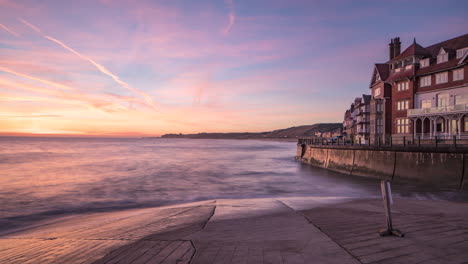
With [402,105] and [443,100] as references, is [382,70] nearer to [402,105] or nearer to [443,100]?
[402,105]

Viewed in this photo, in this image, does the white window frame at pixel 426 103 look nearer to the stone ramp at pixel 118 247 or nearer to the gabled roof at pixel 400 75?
the gabled roof at pixel 400 75

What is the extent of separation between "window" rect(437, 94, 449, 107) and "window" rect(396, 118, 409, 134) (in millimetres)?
4295

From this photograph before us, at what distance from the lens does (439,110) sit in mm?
31047

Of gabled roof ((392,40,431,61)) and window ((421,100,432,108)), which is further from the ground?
gabled roof ((392,40,431,61))

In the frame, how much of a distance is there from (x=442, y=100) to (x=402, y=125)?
562 cm

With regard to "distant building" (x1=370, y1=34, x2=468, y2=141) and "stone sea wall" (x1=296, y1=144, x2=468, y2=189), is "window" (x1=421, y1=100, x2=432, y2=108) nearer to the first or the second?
"distant building" (x1=370, y1=34, x2=468, y2=141)

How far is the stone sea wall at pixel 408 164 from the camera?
20016 millimetres

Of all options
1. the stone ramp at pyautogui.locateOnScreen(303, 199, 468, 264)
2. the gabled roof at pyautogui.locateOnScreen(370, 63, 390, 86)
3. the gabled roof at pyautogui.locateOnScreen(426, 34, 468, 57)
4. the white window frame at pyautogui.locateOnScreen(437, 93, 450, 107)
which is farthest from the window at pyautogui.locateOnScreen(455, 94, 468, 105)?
the stone ramp at pyautogui.locateOnScreen(303, 199, 468, 264)

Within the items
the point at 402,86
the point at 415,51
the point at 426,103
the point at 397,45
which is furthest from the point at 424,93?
the point at 397,45

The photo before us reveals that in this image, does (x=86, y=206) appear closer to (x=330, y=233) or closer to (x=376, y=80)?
(x=330, y=233)

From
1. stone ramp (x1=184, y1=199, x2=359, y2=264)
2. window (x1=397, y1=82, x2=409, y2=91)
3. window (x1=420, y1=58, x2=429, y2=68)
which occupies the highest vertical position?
window (x1=420, y1=58, x2=429, y2=68)

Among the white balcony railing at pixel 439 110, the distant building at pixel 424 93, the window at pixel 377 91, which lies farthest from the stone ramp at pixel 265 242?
Result: the window at pixel 377 91

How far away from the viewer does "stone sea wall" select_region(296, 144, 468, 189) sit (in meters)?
20.0

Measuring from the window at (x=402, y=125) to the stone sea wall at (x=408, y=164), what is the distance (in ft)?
31.9
